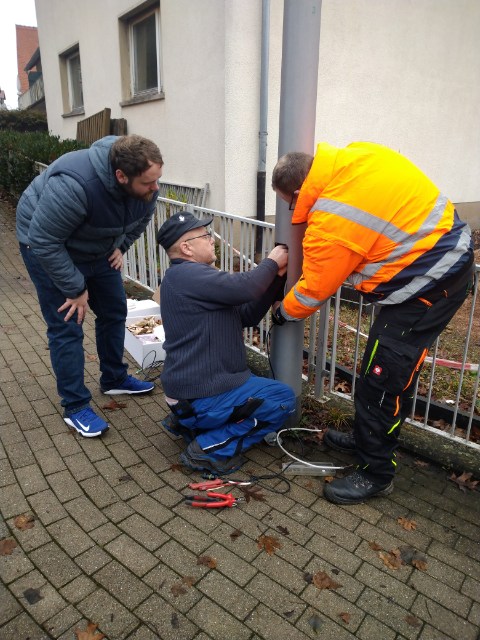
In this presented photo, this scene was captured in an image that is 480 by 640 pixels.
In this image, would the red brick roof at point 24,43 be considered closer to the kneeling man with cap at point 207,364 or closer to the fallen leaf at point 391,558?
the kneeling man with cap at point 207,364

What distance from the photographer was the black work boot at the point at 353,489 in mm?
2701

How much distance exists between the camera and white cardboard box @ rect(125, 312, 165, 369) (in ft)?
14.0

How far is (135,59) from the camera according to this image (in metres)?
9.43

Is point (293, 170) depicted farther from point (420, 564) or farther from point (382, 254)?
point (420, 564)

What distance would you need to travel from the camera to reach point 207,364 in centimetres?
286

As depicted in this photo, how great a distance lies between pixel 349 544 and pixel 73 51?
13.4 m

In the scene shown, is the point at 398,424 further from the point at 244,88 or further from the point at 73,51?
the point at 73,51

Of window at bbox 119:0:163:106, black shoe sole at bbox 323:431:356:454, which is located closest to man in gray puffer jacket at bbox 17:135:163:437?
black shoe sole at bbox 323:431:356:454

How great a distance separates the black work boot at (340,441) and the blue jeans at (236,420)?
0.44 metres

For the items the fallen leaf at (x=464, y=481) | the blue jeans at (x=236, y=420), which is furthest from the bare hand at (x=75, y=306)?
the fallen leaf at (x=464, y=481)

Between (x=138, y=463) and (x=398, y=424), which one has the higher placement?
(x=398, y=424)

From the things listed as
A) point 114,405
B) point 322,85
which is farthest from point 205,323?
point 322,85

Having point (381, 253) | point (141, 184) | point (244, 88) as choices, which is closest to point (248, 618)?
point (381, 253)

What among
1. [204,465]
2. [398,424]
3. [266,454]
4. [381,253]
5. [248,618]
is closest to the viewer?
[248,618]
